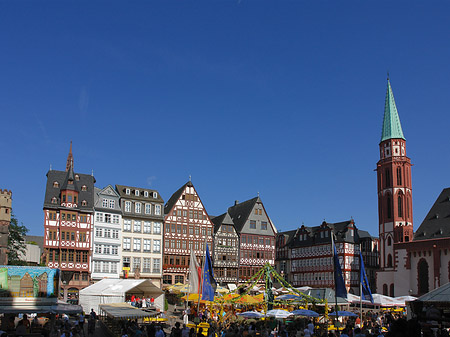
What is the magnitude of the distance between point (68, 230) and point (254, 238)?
23725 mm

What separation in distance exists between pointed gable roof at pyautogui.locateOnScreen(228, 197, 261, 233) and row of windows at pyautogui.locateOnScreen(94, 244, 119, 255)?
53.8ft

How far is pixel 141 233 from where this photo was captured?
56688 mm

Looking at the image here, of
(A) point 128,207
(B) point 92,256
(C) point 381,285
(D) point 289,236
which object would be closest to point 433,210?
(C) point 381,285

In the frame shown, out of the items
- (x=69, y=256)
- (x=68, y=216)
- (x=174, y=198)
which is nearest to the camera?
(x=69, y=256)

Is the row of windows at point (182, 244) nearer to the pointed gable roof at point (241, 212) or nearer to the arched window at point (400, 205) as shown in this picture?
the pointed gable roof at point (241, 212)

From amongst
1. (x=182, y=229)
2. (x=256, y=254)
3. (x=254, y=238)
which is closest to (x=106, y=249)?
(x=182, y=229)

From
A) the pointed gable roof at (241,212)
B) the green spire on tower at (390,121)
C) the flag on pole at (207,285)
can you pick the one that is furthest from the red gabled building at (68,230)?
the green spire on tower at (390,121)

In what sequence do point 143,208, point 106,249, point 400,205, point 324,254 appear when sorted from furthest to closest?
point 324,254 → point 400,205 → point 143,208 → point 106,249

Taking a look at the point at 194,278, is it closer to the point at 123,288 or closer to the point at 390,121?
the point at 123,288

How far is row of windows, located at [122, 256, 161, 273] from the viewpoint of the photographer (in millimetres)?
55312

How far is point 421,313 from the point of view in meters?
14.1

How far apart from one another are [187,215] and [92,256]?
12.4m

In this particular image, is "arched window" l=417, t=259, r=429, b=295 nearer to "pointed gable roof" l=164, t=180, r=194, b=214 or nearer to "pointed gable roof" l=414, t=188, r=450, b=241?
"pointed gable roof" l=414, t=188, r=450, b=241

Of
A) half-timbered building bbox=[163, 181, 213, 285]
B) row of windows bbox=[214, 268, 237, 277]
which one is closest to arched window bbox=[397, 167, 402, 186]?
row of windows bbox=[214, 268, 237, 277]
